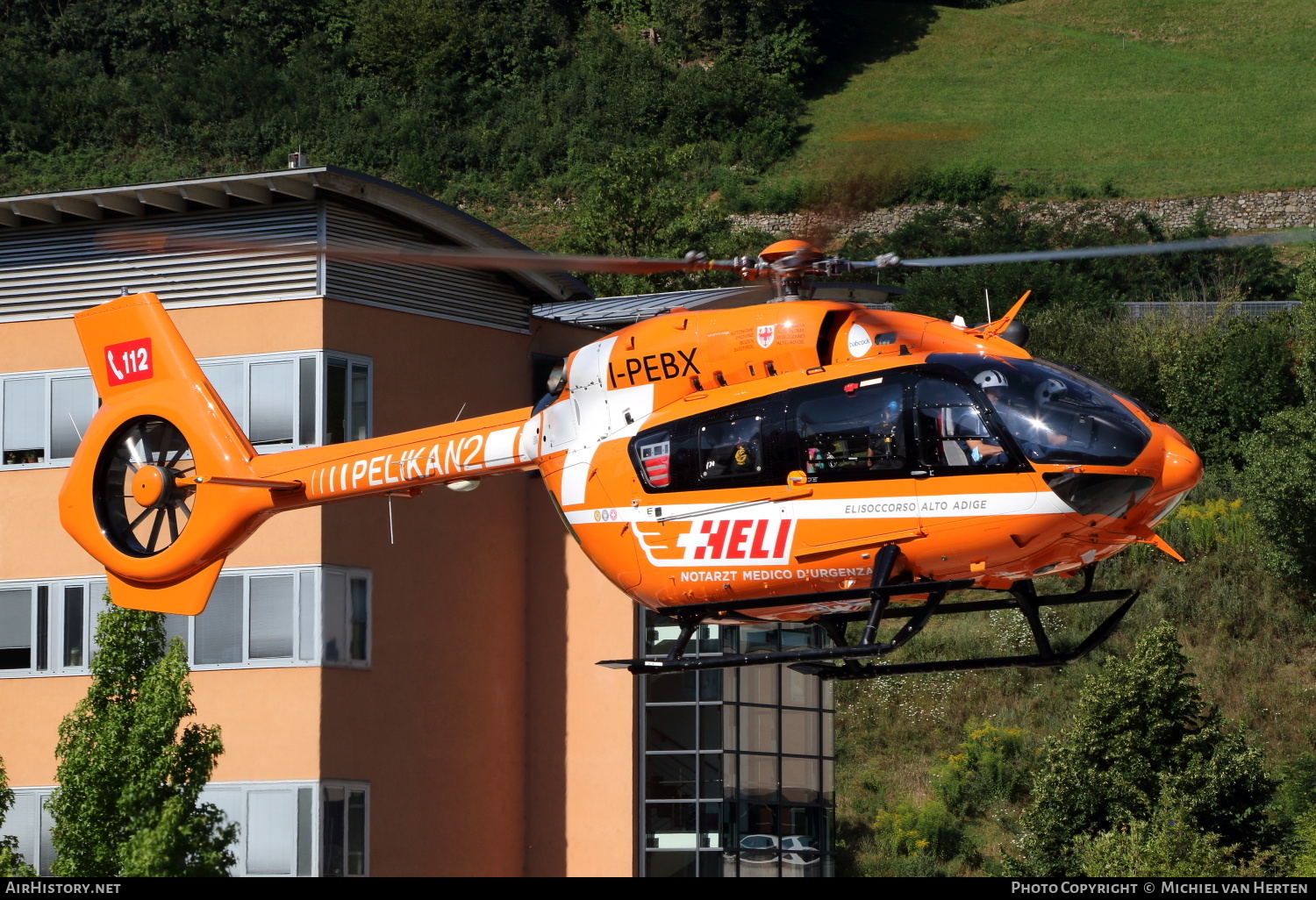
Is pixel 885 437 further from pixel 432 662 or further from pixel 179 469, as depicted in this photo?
pixel 432 662

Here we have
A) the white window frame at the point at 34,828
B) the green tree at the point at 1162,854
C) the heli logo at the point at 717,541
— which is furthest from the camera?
the green tree at the point at 1162,854

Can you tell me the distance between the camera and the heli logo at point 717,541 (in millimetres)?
14016

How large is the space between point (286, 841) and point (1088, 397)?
13606mm

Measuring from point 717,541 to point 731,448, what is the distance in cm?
91

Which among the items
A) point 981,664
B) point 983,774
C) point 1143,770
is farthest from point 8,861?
point 983,774

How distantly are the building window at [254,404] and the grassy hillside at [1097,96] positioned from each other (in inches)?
1294

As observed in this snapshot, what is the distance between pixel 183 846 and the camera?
55.4 ft

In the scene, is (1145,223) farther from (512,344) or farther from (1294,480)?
(512,344)

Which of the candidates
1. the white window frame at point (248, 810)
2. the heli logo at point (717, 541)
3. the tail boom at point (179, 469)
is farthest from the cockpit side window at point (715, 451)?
the white window frame at point (248, 810)

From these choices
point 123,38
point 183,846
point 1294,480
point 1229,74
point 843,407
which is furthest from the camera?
point 123,38

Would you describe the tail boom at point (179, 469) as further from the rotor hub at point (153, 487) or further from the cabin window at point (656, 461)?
the cabin window at point (656, 461)

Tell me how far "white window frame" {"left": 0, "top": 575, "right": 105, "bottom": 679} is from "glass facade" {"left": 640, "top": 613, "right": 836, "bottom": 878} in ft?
27.9

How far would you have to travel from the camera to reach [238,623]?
22.2 meters

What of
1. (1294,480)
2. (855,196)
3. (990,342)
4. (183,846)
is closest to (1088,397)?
(990,342)
